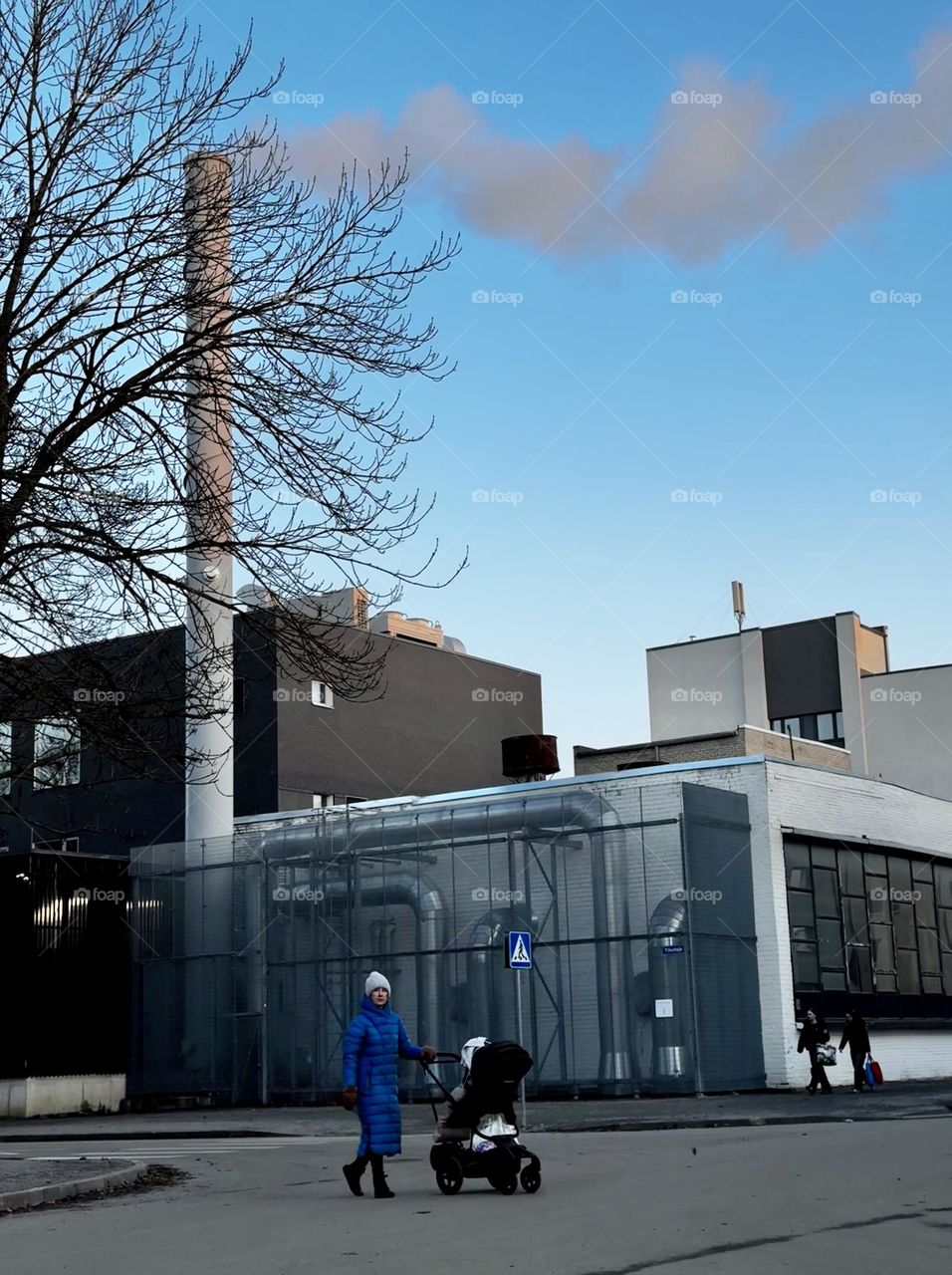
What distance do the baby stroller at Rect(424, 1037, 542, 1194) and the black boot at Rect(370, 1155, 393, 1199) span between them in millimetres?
421

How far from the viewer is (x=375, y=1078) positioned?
13.3 metres

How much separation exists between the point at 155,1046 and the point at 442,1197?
26.9 metres

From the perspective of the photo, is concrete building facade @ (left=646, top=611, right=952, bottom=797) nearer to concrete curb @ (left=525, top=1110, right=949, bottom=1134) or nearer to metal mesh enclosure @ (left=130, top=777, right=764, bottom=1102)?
Result: metal mesh enclosure @ (left=130, top=777, right=764, bottom=1102)

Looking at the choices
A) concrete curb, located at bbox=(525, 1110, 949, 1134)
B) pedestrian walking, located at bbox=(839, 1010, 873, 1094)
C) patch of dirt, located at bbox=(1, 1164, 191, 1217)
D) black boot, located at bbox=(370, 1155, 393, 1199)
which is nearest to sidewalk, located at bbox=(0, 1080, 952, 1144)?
concrete curb, located at bbox=(525, 1110, 949, 1134)

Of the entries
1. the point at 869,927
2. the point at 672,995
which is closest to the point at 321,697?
the point at 869,927

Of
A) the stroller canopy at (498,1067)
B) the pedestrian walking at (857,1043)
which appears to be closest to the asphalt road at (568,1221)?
the stroller canopy at (498,1067)

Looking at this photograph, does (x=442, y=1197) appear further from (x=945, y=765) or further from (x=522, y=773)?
(x=945, y=765)

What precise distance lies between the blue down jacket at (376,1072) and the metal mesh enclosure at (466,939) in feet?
60.7

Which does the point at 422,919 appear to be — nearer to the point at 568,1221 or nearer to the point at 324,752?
the point at 324,752

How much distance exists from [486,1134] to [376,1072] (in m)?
1.01

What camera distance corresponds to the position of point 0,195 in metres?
14.5

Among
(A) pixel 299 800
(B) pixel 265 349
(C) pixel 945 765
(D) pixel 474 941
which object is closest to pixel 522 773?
(A) pixel 299 800

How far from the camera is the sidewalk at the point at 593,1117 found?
23266 millimetres

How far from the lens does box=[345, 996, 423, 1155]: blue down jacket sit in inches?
515
